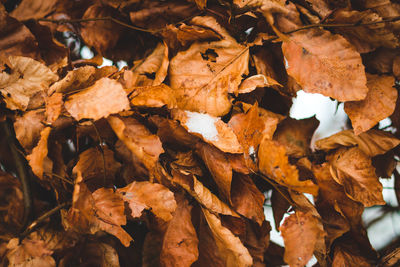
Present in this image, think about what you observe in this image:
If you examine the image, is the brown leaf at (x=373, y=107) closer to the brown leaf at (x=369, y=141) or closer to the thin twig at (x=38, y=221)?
the brown leaf at (x=369, y=141)

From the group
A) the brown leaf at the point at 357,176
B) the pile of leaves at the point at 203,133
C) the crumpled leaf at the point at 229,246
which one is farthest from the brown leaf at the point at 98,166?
the brown leaf at the point at 357,176

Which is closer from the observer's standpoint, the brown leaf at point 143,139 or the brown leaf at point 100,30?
the brown leaf at point 143,139

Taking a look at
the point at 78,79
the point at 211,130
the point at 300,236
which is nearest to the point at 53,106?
the point at 78,79

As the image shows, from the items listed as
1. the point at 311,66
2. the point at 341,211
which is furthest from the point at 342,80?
the point at 341,211

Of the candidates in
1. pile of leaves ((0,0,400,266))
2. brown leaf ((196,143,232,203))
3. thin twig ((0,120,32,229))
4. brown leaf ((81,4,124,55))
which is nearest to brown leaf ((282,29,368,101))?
pile of leaves ((0,0,400,266))

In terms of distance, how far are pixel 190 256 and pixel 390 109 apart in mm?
252

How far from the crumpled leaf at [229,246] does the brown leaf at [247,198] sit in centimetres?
3

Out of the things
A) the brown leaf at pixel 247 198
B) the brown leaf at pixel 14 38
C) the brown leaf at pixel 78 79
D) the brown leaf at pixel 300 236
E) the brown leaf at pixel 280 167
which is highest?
the brown leaf at pixel 14 38

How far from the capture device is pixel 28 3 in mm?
391

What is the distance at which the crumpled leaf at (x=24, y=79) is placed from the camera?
31cm

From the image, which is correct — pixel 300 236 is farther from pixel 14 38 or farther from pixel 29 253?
pixel 14 38

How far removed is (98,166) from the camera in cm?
33

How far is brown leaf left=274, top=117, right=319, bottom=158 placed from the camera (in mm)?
367

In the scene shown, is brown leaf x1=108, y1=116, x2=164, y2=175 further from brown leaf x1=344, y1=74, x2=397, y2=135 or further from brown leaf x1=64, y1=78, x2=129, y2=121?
brown leaf x1=344, y1=74, x2=397, y2=135
